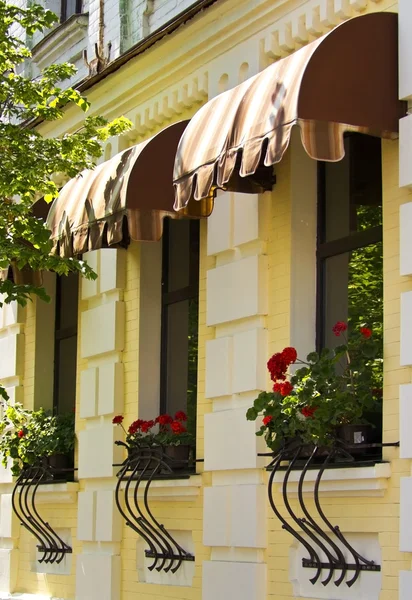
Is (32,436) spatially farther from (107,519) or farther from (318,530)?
(318,530)

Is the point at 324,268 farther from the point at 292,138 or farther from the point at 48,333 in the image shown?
the point at 48,333

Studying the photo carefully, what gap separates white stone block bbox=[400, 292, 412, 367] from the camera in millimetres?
8109

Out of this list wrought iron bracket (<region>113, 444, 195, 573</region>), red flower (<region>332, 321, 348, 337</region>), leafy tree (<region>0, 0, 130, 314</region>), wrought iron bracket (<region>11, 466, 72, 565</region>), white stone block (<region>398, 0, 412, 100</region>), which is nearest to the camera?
white stone block (<region>398, 0, 412, 100</region>)

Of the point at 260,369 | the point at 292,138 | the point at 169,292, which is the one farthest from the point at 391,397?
the point at 169,292

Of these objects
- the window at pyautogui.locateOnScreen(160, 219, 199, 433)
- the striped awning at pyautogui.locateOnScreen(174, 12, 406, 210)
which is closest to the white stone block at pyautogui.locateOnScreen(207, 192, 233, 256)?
the window at pyautogui.locateOnScreen(160, 219, 199, 433)

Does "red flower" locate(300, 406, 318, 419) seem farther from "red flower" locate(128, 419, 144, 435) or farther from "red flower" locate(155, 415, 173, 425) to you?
"red flower" locate(128, 419, 144, 435)

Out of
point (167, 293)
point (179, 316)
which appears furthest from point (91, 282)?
point (179, 316)

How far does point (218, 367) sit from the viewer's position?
33.5 ft

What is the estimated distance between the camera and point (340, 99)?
839cm

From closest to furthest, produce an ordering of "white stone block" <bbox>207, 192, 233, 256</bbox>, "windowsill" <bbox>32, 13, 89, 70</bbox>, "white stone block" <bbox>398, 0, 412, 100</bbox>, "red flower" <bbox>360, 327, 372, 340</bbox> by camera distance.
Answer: "white stone block" <bbox>398, 0, 412, 100</bbox>
"red flower" <bbox>360, 327, 372, 340</bbox>
"white stone block" <bbox>207, 192, 233, 256</bbox>
"windowsill" <bbox>32, 13, 89, 70</bbox>

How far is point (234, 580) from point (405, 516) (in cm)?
214

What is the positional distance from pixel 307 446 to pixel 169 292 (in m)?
3.52

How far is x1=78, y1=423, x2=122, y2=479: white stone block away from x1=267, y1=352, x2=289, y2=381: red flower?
329 centimetres

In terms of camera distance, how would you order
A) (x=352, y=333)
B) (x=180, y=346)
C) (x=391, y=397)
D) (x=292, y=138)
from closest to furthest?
(x=391, y=397), (x=352, y=333), (x=292, y=138), (x=180, y=346)
